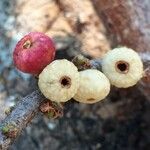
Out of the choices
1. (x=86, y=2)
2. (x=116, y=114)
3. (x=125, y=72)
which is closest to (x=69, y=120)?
(x=116, y=114)

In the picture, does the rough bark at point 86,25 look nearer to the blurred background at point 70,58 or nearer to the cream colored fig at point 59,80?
the blurred background at point 70,58

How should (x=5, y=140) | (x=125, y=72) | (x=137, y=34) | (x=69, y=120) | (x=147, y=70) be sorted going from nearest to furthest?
(x=5, y=140), (x=125, y=72), (x=147, y=70), (x=137, y=34), (x=69, y=120)

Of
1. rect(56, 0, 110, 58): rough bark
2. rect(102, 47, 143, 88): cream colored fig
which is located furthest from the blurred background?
rect(102, 47, 143, 88): cream colored fig

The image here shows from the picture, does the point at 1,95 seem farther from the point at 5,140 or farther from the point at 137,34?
the point at 5,140

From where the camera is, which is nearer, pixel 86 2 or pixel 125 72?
pixel 125 72

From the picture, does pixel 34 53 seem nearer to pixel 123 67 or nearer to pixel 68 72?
pixel 68 72

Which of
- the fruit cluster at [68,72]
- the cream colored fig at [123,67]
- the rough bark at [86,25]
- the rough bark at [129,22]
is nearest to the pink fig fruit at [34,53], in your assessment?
the fruit cluster at [68,72]

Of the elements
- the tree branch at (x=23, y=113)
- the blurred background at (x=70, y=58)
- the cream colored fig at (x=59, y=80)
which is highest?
the cream colored fig at (x=59, y=80)
